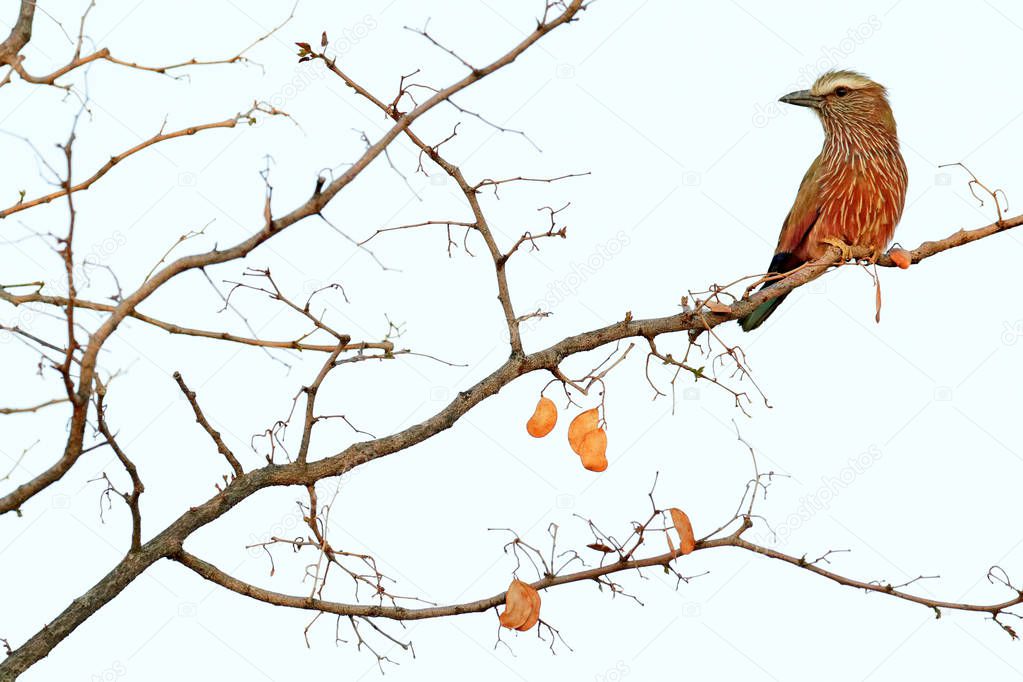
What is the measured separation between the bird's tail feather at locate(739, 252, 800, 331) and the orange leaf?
1552mm

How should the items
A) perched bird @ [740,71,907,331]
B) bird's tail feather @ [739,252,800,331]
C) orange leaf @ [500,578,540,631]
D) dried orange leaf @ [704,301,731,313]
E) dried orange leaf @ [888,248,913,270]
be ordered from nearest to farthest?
orange leaf @ [500,578,540,631] → dried orange leaf @ [704,301,731,313] → dried orange leaf @ [888,248,913,270] → bird's tail feather @ [739,252,800,331] → perched bird @ [740,71,907,331]

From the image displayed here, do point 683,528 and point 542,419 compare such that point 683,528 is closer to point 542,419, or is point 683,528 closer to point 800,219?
point 542,419

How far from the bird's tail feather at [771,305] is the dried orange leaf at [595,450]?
1.30 metres

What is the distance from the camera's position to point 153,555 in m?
2.91

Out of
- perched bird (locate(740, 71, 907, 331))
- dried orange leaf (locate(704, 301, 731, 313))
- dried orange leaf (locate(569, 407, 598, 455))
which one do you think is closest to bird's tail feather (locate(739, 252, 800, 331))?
perched bird (locate(740, 71, 907, 331))

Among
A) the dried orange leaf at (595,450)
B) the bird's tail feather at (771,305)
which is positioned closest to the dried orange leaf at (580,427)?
the dried orange leaf at (595,450)

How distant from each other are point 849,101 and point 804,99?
180 mm

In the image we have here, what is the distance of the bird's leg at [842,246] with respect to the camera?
3828mm

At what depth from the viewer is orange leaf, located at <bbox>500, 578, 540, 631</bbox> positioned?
272 centimetres

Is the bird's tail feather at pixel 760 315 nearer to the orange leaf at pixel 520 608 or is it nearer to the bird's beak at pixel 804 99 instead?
the bird's beak at pixel 804 99

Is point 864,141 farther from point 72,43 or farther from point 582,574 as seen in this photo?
point 72,43

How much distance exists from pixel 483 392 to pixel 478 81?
825 mm

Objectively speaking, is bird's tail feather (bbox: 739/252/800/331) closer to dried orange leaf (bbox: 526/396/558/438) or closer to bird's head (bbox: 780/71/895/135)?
bird's head (bbox: 780/71/895/135)

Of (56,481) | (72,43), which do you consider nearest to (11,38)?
(72,43)
